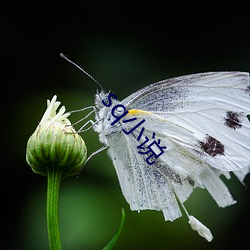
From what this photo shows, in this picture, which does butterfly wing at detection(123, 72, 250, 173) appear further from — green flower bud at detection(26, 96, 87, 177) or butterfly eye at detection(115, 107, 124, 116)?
green flower bud at detection(26, 96, 87, 177)

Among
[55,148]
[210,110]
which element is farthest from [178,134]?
[55,148]

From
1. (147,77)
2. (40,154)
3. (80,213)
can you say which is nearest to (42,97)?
(147,77)

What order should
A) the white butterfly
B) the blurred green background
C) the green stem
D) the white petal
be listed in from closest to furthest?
the green stem < the white petal < the white butterfly < the blurred green background

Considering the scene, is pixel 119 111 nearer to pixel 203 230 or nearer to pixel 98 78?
pixel 203 230

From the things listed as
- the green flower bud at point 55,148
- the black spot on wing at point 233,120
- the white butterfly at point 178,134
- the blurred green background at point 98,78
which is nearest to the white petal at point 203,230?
the white butterfly at point 178,134

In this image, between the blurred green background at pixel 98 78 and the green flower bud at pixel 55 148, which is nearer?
the green flower bud at pixel 55 148

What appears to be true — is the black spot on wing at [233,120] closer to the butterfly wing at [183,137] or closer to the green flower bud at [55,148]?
the butterfly wing at [183,137]

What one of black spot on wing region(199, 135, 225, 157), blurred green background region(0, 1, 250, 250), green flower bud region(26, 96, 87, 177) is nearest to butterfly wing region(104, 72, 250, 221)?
black spot on wing region(199, 135, 225, 157)
